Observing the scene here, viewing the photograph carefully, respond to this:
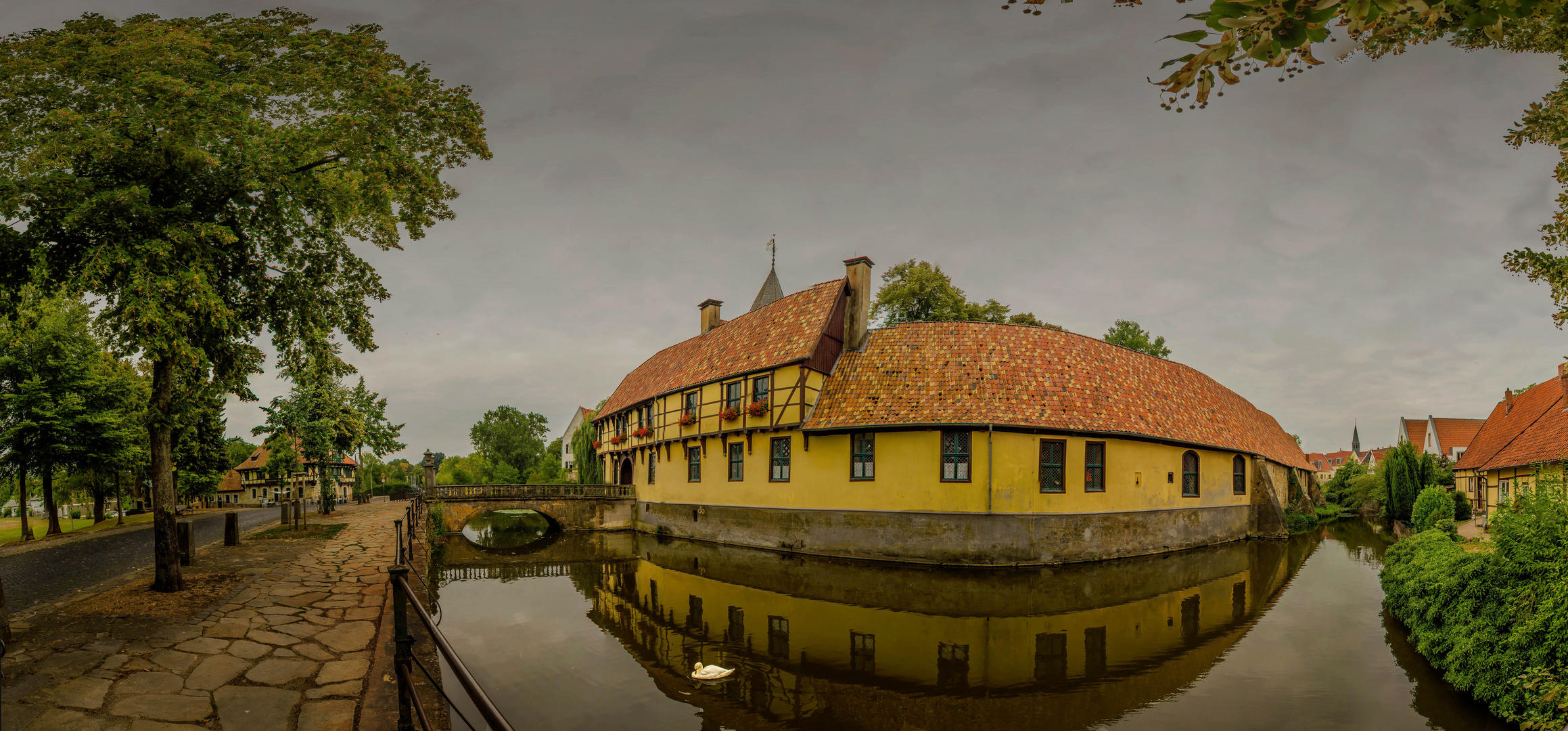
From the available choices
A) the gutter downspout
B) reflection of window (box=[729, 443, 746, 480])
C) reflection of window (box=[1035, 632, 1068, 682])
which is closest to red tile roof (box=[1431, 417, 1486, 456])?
the gutter downspout

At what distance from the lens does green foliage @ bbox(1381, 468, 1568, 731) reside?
6.44 metres

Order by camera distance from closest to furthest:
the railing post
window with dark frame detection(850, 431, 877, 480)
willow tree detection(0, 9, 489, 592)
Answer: the railing post → willow tree detection(0, 9, 489, 592) → window with dark frame detection(850, 431, 877, 480)

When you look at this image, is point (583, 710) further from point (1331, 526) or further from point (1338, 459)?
point (1338, 459)

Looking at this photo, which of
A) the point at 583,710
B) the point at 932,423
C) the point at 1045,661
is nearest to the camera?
the point at 583,710

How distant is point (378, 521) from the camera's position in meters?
22.6

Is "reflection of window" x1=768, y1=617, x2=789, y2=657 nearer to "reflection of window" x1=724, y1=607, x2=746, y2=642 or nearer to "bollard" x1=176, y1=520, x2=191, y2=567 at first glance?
"reflection of window" x1=724, y1=607, x2=746, y2=642

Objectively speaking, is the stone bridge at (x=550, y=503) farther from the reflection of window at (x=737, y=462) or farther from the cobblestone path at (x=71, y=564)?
the reflection of window at (x=737, y=462)

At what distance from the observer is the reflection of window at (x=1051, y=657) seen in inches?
359

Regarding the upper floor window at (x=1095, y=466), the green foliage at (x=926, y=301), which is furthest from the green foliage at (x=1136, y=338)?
the upper floor window at (x=1095, y=466)

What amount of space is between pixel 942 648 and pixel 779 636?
258 cm

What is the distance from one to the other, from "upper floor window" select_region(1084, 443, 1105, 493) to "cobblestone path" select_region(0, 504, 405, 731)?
17569 millimetres

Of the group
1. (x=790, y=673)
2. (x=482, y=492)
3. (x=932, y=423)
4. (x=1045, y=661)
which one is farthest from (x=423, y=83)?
(x=482, y=492)

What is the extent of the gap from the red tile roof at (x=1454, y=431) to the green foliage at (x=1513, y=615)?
6200 cm

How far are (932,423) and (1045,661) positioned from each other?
9162 millimetres
